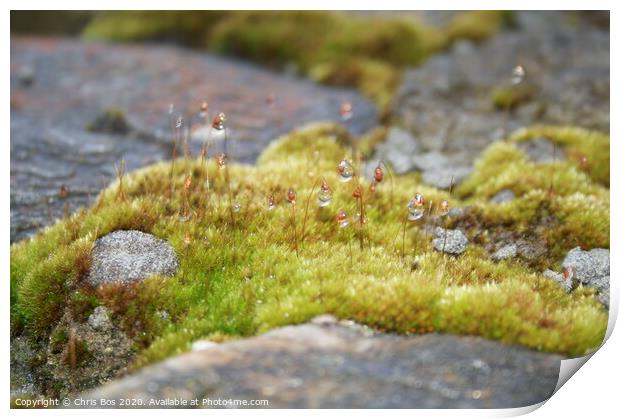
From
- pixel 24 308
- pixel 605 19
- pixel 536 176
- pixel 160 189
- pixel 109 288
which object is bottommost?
pixel 24 308

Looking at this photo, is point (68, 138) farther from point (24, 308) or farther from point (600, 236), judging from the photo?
point (600, 236)

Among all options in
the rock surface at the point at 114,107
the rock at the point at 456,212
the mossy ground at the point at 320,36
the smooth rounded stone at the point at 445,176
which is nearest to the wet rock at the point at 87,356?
the rock surface at the point at 114,107

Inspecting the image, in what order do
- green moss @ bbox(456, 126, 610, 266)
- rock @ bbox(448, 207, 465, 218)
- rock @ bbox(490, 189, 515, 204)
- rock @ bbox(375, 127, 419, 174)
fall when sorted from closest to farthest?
green moss @ bbox(456, 126, 610, 266) < rock @ bbox(448, 207, 465, 218) < rock @ bbox(490, 189, 515, 204) < rock @ bbox(375, 127, 419, 174)

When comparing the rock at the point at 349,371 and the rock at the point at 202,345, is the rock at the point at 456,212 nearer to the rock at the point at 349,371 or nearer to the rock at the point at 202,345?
the rock at the point at 349,371

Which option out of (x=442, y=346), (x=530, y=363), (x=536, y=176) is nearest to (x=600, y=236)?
(x=536, y=176)

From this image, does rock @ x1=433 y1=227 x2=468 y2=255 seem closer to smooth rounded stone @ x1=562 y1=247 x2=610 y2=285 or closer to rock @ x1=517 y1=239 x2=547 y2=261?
rock @ x1=517 y1=239 x2=547 y2=261

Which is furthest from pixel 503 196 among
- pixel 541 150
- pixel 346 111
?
pixel 346 111

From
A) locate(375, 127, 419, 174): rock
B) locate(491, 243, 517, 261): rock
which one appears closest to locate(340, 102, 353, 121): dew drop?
locate(375, 127, 419, 174): rock
